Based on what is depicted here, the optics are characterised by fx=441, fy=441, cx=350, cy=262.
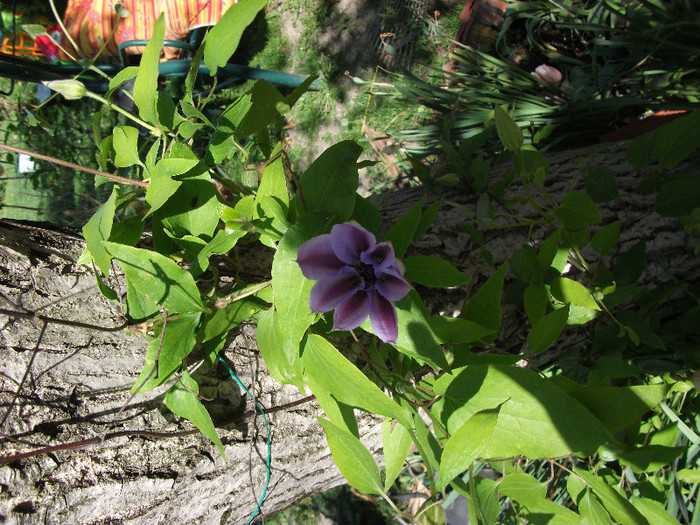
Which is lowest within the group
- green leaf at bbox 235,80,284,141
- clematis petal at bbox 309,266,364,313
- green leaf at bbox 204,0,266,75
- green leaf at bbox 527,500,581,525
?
green leaf at bbox 527,500,581,525

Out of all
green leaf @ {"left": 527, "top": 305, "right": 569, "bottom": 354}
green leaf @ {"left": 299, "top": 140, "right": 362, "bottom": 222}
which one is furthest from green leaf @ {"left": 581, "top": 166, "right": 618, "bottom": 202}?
green leaf @ {"left": 299, "top": 140, "right": 362, "bottom": 222}

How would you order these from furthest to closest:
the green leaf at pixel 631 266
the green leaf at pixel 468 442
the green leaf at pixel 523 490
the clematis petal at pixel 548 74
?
the clematis petal at pixel 548 74 → the green leaf at pixel 631 266 → the green leaf at pixel 523 490 → the green leaf at pixel 468 442

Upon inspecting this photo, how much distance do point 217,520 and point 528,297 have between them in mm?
Answer: 734

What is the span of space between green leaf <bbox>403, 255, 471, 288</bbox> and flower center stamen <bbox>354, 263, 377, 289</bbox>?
8 cm

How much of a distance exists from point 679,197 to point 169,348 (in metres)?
1.04

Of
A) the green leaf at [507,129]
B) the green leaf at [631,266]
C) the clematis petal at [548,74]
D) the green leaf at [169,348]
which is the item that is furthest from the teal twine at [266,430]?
the clematis petal at [548,74]

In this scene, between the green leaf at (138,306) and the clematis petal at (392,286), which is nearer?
the clematis petal at (392,286)

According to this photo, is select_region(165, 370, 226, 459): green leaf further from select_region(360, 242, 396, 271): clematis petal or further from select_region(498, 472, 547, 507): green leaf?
select_region(498, 472, 547, 507): green leaf

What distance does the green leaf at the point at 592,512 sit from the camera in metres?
0.71

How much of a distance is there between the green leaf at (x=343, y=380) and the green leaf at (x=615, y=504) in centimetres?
36

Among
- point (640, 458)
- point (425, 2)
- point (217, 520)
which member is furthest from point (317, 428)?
point (425, 2)

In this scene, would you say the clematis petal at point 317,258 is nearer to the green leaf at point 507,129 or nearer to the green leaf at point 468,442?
the green leaf at point 468,442

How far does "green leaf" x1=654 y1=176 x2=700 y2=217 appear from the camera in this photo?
0.92m

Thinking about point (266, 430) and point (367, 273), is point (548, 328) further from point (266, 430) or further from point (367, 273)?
point (266, 430)
